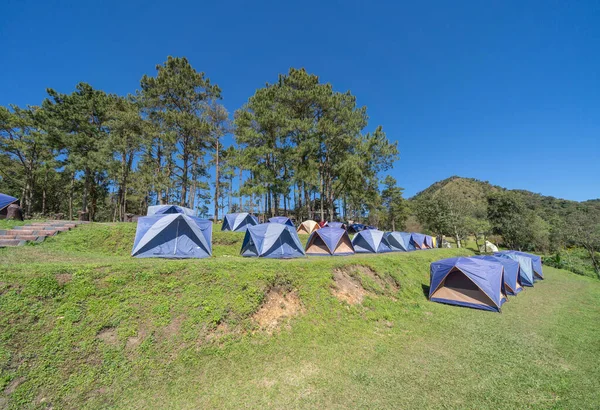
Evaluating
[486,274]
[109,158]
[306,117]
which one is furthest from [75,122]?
[486,274]

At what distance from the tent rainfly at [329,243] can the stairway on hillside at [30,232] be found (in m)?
13.7

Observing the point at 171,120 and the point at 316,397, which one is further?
the point at 171,120

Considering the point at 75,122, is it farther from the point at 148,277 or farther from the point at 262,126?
the point at 148,277

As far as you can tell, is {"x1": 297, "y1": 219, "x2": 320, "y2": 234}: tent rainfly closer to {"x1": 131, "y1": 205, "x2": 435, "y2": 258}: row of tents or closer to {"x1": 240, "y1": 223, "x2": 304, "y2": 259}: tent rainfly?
{"x1": 131, "y1": 205, "x2": 435, "y2": 258}: row of tents

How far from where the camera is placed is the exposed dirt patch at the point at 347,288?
8359mm

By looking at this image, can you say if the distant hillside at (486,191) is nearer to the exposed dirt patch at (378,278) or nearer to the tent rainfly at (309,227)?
the tent rainfly at (309,227)

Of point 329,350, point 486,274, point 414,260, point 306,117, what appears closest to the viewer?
point 329,350

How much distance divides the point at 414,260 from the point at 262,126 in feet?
65.9

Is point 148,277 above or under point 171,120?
under

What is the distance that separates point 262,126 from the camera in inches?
974

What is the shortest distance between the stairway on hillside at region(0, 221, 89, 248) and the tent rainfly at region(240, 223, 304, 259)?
9409 millimetres

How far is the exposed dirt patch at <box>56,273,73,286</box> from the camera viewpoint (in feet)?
17.1

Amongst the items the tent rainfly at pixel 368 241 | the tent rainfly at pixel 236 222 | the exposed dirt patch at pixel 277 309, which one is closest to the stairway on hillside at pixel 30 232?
the tent rainfly at pixel 236 222

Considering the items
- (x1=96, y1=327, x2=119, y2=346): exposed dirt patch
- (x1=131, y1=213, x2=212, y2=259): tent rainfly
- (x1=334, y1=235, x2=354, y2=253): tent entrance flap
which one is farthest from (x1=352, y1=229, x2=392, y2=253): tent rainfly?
(x1=96, y1=327, x2=119, y2=346): exposed dirt patch
